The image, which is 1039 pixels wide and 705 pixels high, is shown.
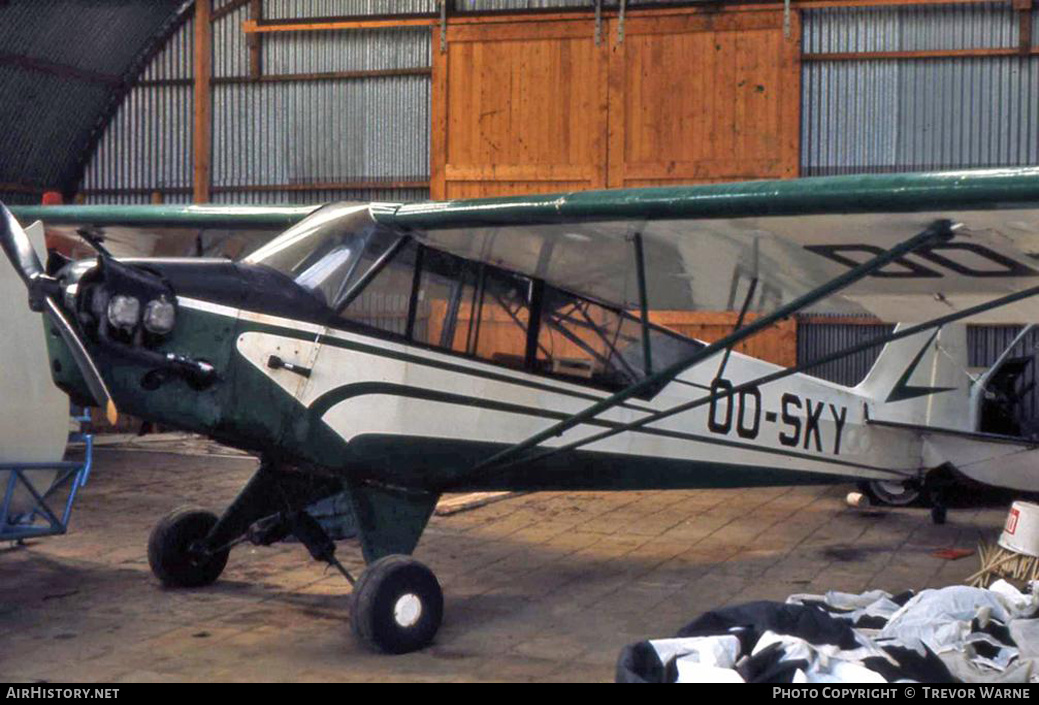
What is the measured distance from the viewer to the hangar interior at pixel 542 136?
740 centimetres

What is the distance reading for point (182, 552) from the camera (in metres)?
6.54

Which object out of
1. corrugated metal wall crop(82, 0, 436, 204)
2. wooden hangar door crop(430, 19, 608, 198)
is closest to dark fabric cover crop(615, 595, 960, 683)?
wooden hangar door crop(430, 19, 608, 198)

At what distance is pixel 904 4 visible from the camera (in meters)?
13.6

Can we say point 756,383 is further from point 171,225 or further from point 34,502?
point 171,225

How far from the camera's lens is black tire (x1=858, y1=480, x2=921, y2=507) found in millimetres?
10016

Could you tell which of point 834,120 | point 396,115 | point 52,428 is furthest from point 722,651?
point 396,115

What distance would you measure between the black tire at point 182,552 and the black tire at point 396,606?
1524 mm

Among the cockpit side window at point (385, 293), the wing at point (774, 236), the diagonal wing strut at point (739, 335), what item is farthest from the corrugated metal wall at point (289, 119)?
the diagonal wing strut at point (739, 335)

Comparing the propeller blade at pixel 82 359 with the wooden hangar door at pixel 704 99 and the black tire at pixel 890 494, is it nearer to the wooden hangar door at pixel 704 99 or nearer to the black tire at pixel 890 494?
the black tire at pixel 890 494

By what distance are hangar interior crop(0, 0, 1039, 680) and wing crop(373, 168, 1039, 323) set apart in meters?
1.75

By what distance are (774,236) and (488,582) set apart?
8.99 feet

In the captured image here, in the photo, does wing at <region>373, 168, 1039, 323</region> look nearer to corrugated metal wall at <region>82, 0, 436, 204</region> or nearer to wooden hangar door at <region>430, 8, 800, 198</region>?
wooden hangar door at <region>430, 8, 800, 198</region>
